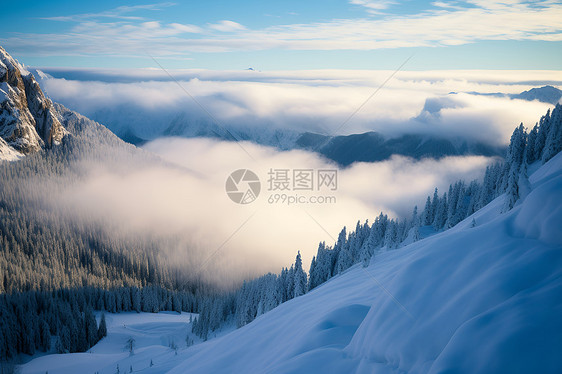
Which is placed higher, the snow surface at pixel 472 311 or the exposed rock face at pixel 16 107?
the exposed rock face at pixel 16 107

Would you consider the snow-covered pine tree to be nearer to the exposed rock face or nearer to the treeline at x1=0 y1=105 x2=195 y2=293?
the treeline at x1=0 y1=105 x2=195 y2=293

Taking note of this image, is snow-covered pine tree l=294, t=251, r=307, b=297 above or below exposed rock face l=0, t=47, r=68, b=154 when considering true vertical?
below

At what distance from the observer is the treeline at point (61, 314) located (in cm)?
6612

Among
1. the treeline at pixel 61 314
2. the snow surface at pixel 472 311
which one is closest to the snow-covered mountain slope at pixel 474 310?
the snow surface at pixel 472 311

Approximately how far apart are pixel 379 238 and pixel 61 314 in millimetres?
80650

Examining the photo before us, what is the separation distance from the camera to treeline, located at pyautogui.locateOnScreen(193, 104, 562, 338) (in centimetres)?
4966

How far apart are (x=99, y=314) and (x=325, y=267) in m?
70.3

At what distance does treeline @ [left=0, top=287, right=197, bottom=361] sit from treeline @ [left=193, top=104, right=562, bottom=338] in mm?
26616

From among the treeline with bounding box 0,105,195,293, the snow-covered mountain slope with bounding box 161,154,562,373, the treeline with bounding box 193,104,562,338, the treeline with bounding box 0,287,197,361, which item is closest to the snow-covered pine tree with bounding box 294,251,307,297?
the treeline with bounding box 193,104,562,338

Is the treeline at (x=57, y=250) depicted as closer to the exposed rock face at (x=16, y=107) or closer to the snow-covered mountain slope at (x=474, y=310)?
the exposed rock face at (x=16, y=107)

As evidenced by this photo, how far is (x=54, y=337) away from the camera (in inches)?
2832

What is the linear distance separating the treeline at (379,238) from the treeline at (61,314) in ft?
87.3

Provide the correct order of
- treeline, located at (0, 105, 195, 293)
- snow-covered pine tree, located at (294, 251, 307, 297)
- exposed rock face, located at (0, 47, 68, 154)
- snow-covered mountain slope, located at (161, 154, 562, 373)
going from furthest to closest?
exposed rock face, located at (0, 47, 68, 154) → treeline, located at (0, 105, 195, 293) → snow-covered pine tree, located at (294, 251, 307, 297) → snow-covered mountain slope, located at (161, 154, 562, 373)

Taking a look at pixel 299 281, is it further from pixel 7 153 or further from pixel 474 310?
pixel 7 153
